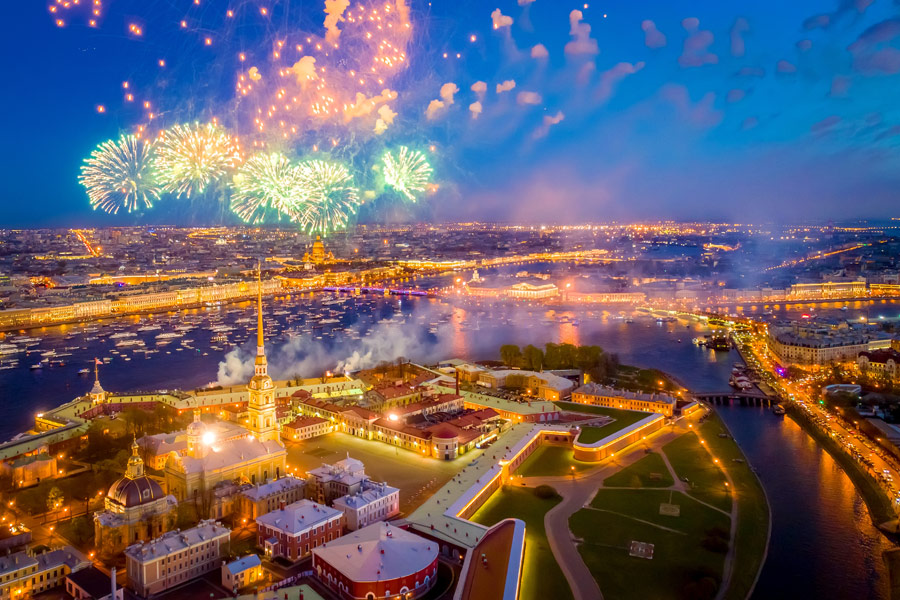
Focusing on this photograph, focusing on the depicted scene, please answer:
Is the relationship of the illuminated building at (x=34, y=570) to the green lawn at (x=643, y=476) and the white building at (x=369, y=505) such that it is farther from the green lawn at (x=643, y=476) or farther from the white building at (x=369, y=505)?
the green lawn at (x=643, y=476)

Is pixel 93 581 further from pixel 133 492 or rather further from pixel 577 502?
pixel 577 502

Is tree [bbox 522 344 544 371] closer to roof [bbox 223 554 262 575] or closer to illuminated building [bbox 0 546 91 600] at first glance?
roof [bbox 223 554 262 575]

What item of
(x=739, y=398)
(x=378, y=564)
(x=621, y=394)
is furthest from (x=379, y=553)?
(x=739, y=398)

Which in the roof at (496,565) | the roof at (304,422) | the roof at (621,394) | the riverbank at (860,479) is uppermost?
the roof at (621,394)

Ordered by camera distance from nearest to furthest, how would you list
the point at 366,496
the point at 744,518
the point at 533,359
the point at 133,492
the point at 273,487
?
1. the point at 133,492
2. the point at 366,496
3. the point at 273,487
4. the point at 744,518
5. the point at 533,359

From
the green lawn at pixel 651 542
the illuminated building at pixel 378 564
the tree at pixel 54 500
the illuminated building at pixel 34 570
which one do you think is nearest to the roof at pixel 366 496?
the illuminated building at pixel 378 564
